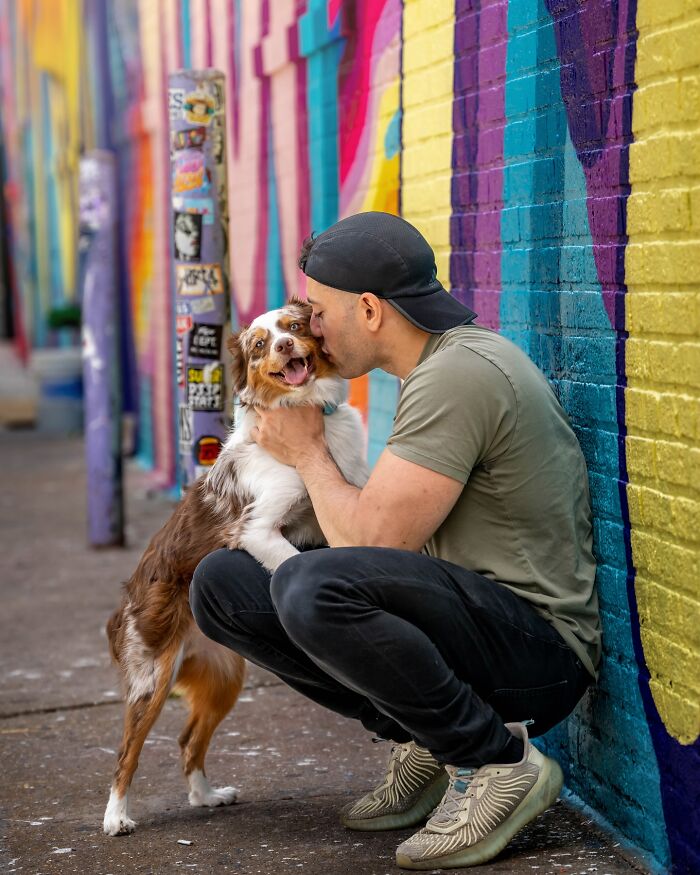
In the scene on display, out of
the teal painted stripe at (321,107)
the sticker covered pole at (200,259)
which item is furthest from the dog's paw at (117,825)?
the teal painted stripe at (321,107)

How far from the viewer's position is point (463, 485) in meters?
3.18

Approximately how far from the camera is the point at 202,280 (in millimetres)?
5320

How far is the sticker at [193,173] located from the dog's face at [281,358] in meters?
1.58

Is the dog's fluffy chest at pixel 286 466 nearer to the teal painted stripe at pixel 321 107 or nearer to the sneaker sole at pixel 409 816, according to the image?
the sneaker sole at pixel 409 816

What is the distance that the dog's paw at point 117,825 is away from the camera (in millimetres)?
3714

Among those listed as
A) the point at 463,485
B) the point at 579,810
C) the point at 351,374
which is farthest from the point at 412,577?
the point at 579,810

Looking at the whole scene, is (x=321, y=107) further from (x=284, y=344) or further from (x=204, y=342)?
(x=284, y=344)

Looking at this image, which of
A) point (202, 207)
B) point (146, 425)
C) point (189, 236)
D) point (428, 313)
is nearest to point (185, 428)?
point (189, 236)

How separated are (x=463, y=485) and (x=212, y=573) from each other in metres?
0.80

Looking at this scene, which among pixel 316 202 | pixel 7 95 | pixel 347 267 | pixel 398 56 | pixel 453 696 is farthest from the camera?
pixel 7 95

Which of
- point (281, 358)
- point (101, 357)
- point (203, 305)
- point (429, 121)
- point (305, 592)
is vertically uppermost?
point (429, 121)

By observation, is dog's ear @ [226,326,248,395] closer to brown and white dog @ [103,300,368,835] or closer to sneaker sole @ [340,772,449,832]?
brown and white dog @ [103,300,368,835]

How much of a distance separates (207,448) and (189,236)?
89cm

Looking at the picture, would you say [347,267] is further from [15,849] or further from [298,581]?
[15,849]
